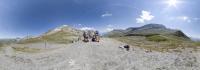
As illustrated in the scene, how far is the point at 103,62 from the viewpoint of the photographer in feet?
159

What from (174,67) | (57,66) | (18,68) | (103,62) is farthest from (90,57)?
(174,67)

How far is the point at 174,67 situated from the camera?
134ft

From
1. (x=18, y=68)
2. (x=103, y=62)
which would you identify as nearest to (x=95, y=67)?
(x=103, y=62)

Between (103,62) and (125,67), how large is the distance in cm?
633

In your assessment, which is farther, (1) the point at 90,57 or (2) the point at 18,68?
(1) the point at 90,57

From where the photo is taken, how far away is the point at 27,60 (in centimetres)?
5688

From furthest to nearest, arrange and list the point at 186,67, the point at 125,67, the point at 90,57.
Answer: the point at 90,57, the point at 125,67, the point at 186,67

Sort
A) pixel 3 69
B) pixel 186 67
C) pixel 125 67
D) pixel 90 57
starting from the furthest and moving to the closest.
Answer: pixel 90 57, pixel 3 69, pixel 125 67, pixel 186 67

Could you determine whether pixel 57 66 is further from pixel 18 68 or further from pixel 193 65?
pixel 193 65

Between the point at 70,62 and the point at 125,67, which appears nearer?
the point at 125,67

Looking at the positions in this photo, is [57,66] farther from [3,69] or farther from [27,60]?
[27,60]

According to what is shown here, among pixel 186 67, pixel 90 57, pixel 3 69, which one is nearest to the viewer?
pixel 186 67

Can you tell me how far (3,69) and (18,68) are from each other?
2408 mm

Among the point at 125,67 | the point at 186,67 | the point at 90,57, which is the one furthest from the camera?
the point at 90,57
